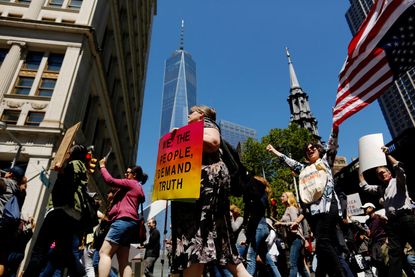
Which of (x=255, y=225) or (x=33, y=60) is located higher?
(x=33, y=60)

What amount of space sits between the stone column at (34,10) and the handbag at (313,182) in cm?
2054

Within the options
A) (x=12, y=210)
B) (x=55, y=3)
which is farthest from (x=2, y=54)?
(x=12, y=210)

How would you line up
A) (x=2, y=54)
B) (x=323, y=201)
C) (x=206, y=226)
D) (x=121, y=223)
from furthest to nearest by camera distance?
1. (x=2, y=54)
2. (x=121, y=223)
3. (x=323, y=201)
4. (x=206, y=226)

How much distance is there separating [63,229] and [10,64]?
16838 millimetres

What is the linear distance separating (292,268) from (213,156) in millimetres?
3318

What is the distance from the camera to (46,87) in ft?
54.3

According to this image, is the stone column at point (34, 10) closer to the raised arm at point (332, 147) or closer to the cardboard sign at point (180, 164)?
the cardboard sign at point (180, 164)

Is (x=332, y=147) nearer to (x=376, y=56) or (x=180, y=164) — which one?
(x=376, y=56)

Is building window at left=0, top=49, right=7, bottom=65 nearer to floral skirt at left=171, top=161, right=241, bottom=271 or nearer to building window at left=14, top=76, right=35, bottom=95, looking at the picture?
building window at left=14, top=76, right=35, bottom=95

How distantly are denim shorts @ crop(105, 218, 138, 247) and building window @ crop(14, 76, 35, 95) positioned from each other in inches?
636

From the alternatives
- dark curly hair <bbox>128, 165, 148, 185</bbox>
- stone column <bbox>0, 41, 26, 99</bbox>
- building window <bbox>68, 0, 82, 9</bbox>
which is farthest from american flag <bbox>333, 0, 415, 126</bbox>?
building window <bbox>68, 0, 82, 9</bbox>

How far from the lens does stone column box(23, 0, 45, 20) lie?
18.2 meters

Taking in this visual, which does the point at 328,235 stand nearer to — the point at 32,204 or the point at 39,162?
the point at 32,204

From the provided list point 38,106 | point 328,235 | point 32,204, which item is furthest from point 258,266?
point 38,106
